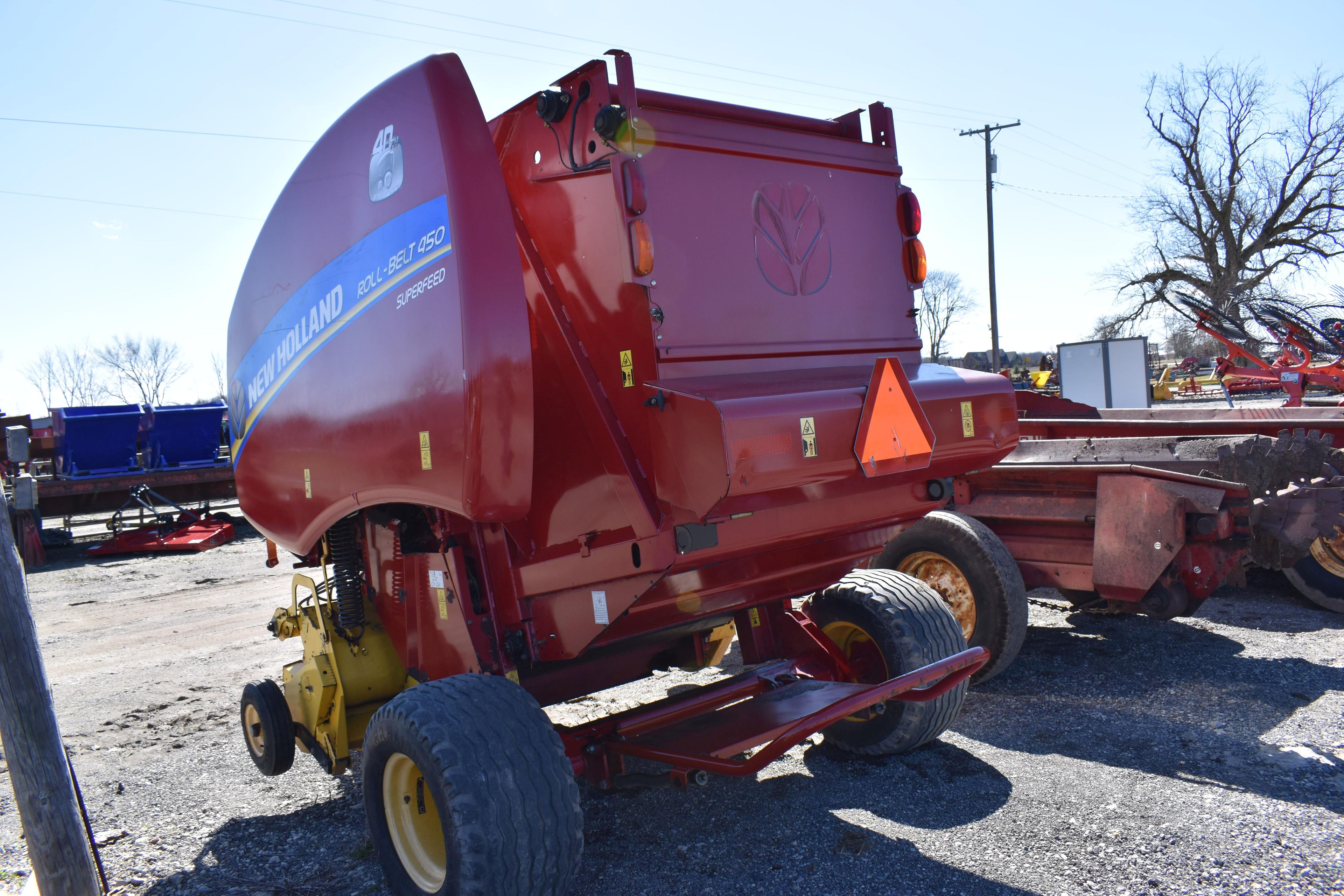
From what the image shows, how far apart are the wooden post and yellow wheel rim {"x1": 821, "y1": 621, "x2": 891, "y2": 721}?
3156mm

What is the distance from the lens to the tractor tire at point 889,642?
4.12 m

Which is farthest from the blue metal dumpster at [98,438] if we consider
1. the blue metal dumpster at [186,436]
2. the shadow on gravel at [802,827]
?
the shadow on gravel at [802,827]

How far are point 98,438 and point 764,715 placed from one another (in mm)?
15181

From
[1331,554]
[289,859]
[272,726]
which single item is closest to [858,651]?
[289,859]

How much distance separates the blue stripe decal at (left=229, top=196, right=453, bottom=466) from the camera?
3.07 meters

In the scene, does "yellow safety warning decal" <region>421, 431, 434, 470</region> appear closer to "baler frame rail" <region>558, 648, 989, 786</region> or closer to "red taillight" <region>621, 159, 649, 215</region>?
"red taillight" <region>621, 159, 649, 215</region>

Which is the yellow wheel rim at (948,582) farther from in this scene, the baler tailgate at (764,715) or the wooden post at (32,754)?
the wooden post at (32,754)

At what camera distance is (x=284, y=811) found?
431cm

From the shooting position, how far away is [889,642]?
13.6 ft

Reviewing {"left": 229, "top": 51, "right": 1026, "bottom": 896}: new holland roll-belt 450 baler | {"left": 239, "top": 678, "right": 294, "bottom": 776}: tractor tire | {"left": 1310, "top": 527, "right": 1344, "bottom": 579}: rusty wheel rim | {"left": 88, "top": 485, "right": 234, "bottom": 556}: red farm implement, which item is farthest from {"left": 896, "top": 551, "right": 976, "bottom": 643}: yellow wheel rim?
{"left": 88, "top": 485, "right": 234, "bottom": 556}: red farm implement

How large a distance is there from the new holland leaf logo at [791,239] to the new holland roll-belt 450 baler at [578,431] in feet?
0.05

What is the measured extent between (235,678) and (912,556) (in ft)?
16.4

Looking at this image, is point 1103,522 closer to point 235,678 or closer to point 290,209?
point 290,209

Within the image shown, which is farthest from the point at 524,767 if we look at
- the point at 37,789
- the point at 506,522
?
the point at 37,789
